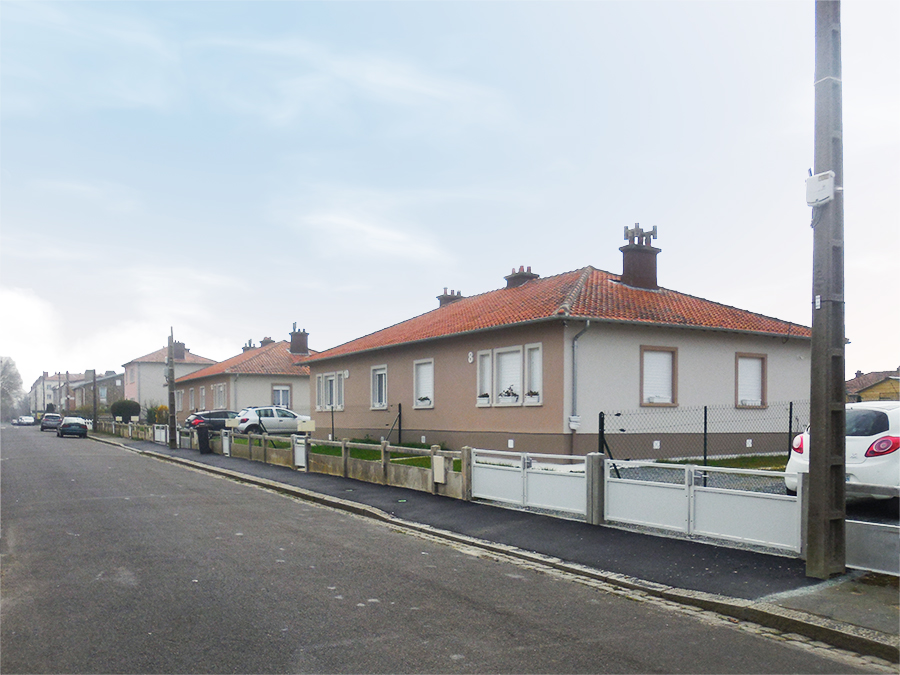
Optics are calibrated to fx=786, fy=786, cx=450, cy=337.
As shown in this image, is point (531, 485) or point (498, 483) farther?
point (498, 483)

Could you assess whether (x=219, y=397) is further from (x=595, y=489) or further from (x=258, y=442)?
(x=595, y=489)

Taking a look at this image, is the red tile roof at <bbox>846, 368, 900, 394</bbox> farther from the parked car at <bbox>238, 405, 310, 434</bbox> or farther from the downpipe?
the downpipe

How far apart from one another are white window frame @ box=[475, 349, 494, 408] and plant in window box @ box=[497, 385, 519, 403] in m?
0.36

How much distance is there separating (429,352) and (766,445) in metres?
→ 10.4

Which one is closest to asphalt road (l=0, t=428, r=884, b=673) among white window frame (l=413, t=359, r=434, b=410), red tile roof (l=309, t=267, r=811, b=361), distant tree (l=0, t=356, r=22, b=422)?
red tile roof (l=309, t=267, r=811, b=361)

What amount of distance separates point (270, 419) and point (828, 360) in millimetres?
31376

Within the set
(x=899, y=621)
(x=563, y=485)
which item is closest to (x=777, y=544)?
(x=899, y=621)

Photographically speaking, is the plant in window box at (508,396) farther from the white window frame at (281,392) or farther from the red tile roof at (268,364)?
the white window frame at (281,392)

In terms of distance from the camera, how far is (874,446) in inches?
414

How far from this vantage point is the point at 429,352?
985 inches

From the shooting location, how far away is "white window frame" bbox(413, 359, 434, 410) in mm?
24750

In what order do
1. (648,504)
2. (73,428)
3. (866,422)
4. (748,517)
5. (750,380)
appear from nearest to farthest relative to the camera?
(748,517) < (648,504) < (866,422) < (750,380) < (73,428)

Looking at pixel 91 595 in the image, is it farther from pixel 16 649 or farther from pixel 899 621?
pixel 899 621

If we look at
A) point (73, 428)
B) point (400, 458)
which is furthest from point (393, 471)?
point (73, 428)
